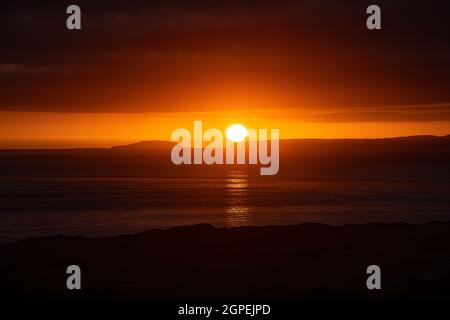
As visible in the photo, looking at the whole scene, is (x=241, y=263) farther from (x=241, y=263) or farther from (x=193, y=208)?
(x=193, y=208)

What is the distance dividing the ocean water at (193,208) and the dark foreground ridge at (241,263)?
73.5ft

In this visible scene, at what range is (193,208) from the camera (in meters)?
69.8

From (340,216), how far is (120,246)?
4176 centimetres

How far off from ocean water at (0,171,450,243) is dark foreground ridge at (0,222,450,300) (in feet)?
73.5

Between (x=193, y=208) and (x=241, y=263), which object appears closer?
(x=241, y=263)

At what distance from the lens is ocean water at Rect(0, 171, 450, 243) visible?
174 ft

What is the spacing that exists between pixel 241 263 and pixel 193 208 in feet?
169

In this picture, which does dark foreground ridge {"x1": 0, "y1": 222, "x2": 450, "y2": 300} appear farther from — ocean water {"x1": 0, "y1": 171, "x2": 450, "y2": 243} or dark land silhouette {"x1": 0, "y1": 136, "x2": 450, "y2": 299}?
ocean water {"x1": 0, "y1": 171, "x2": 450, "y2": 243}

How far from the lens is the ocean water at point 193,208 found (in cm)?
5316

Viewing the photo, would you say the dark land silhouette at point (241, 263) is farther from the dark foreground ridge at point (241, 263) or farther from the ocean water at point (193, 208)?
the ocean water at point (193, 208)

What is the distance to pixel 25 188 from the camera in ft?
324

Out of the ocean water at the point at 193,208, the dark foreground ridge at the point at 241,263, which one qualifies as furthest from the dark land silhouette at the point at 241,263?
the ocean water at the point at 193,208

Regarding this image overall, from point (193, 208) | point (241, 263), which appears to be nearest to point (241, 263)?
point (241, 263)

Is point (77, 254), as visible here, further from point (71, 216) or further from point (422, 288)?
point (71, 216)
